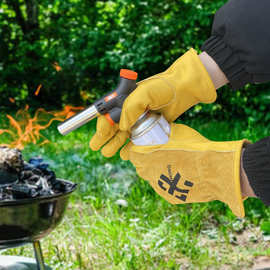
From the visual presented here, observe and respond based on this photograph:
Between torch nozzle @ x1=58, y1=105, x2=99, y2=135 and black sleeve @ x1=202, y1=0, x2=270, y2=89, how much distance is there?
0.52m

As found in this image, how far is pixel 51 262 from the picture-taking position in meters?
2.47

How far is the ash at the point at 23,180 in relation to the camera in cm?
192

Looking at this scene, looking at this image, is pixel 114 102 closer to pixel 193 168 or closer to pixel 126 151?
pixel 126 151

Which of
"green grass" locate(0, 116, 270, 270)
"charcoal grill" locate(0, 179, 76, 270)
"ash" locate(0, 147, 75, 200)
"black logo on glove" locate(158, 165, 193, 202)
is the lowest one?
"green grass" locate(0, 116, 270, 270)

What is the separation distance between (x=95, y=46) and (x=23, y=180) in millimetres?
4220

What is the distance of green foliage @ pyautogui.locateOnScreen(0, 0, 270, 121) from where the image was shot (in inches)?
217

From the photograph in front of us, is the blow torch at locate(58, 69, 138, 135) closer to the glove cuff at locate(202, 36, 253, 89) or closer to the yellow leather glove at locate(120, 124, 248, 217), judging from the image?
the yellow leather glove at locate(120, 124, 248, 217)

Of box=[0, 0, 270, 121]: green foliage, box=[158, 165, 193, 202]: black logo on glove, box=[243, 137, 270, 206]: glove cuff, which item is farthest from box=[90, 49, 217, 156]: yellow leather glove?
box=[0, 0, 270, 121]: green foliage

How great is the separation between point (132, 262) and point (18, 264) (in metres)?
0.65

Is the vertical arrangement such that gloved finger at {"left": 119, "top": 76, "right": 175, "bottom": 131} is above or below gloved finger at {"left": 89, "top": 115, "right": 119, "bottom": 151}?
above

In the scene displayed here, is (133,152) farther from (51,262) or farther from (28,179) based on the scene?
(51,262)

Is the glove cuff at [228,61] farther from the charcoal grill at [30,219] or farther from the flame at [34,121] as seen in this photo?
the flame at [34,121]

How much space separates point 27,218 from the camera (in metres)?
1.87

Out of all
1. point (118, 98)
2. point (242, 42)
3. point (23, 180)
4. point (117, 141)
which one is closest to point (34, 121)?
point (23, 180)
